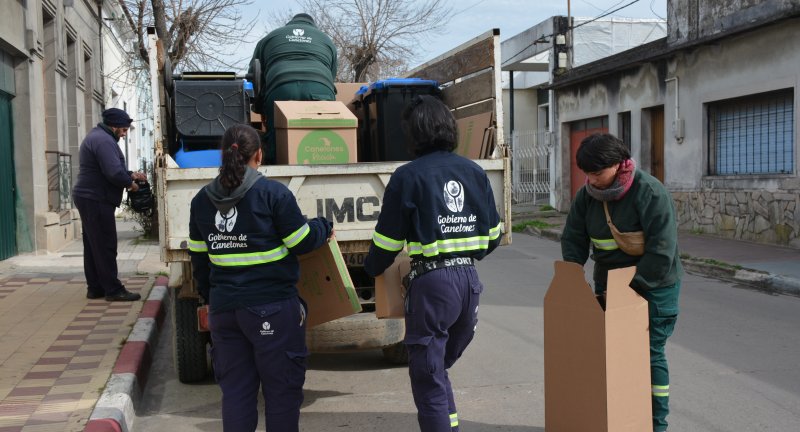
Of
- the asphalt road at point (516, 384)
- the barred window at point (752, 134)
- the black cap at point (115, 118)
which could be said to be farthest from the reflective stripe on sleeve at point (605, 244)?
the barred window at point (752, 134)

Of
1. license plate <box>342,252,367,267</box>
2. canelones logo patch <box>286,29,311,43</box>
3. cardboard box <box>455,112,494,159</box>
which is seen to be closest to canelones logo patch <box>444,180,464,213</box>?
license plate <box>342,252,367,267</box>

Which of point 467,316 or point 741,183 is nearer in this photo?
point 467,316

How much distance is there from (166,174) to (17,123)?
910cm

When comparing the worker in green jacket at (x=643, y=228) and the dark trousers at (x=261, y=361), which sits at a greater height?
the worker in green jacket at (x=643, y=228)

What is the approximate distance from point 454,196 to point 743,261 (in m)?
9.09

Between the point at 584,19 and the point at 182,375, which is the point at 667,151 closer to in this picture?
the point at 584,19

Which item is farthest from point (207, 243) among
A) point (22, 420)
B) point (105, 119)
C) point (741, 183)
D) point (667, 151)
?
point (667, 151)

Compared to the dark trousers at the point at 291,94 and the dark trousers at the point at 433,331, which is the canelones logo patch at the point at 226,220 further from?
the dark trousers at the point at 291,94

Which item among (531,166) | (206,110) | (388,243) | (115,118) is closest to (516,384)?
(388,243)

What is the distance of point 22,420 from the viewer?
4.54 m

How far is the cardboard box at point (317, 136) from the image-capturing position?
5.59 metres

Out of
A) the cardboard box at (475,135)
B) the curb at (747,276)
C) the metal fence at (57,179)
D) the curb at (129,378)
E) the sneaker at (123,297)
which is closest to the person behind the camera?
the curb at (129,378)

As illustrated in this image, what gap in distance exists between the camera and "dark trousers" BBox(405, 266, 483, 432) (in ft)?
12.2

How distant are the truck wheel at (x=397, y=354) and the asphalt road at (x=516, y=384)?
0.08 metres
